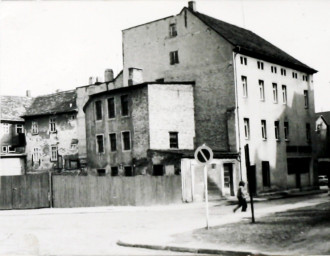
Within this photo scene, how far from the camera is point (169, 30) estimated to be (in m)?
37.4

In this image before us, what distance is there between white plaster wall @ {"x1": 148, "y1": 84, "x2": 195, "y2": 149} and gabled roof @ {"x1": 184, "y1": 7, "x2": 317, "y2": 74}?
15.5ft

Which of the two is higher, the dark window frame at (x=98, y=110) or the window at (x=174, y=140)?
the dark window frame at (x=98, y=110)

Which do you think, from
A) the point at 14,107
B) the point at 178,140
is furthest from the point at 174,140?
the point at 14,107

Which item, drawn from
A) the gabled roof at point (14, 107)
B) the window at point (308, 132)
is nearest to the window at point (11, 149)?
the gabled roof at point (14, 107)

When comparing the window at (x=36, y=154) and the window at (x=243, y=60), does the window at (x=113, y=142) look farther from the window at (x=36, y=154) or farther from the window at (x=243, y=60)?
the window at (x=36, y=154)

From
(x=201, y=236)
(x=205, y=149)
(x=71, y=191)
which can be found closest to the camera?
(x=201, y=236)

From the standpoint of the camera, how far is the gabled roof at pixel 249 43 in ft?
115

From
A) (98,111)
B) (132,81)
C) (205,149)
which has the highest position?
(132,81)

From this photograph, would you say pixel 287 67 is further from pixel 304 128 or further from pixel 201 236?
pixel 201 236

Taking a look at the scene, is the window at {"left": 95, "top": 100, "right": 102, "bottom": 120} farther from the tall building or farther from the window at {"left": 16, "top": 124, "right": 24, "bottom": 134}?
the window at {"left": 16, "top": 124, "right": 24, "bottom": 134}

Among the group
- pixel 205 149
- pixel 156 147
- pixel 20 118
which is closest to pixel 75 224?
pixel 205 149

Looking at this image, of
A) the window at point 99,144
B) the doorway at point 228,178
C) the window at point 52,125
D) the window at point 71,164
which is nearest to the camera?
the doorway at point 228,178

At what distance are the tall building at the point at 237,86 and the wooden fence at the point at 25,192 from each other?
12.0 m

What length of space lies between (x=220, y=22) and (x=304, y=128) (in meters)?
11.8
